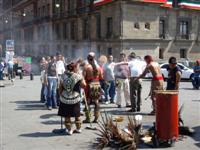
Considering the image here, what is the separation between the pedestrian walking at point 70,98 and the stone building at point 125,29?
28.9m

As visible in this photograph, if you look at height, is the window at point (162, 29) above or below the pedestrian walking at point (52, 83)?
above

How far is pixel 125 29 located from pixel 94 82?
28.2m

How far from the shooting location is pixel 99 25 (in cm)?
4297

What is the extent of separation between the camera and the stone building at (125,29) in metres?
38.3

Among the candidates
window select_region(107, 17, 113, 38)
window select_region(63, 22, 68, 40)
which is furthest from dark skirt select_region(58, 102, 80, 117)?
window select_region(63, 22, 68, 40)

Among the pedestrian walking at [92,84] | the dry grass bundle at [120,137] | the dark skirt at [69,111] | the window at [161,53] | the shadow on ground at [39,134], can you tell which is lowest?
the shadow on ground at [39,134]

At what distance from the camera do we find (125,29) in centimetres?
3812

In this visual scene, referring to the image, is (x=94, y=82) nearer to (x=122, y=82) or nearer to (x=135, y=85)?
(x=135, y=85)

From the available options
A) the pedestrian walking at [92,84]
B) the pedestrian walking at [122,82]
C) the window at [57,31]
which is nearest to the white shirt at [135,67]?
the pedestrian walking at [122,82]

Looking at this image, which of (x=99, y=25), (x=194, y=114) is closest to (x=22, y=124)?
(x=194, y=114)

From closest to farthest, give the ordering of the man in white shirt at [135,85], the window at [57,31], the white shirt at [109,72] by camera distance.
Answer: the man in white shirt at [135,85]
the white shirt at [109,72]
the window at [57,31]

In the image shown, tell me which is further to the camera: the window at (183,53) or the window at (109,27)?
the window at (183,53)

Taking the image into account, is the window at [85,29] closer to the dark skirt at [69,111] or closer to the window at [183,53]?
the window at [183,53]

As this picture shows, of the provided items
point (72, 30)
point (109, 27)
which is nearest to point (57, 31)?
point (72, 30)
